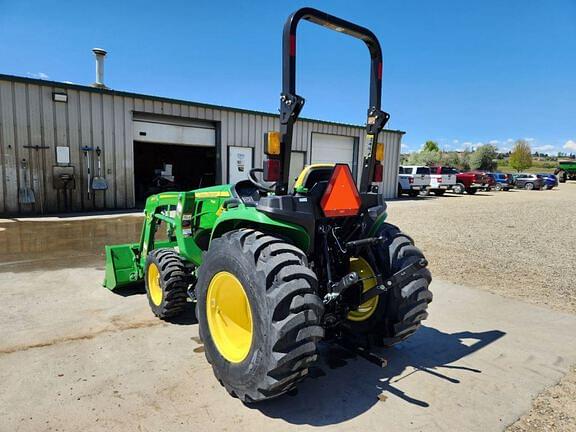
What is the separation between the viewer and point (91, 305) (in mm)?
4602

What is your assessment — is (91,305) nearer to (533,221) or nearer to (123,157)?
(123,157)

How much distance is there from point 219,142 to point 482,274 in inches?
478

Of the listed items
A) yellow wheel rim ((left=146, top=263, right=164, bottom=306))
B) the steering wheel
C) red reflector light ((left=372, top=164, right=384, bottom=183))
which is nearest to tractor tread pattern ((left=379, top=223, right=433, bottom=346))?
red reflector light ((left=372, top=164, right=384, bottom=183))

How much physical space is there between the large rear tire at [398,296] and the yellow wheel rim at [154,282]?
238 centimetres

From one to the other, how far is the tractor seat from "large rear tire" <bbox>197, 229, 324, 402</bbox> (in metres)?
1.08

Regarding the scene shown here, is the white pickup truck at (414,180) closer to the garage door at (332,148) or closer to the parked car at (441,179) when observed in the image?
the parked car at (441,179)

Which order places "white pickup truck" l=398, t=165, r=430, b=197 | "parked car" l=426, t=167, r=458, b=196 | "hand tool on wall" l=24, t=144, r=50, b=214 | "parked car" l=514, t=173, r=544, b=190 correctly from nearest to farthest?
"hand tool on wall" l=24, t=144, r=50, b=214
"white pickup truck" l=398, t=165, r=430, b=197
"parked car" l=426, t=167, r=458, b=196
"parked car" l=514, t=173, r=544, b=190

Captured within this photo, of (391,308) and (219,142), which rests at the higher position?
(219,142)

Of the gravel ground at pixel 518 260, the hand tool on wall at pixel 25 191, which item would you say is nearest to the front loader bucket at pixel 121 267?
the gravel ground at pixel 518 260

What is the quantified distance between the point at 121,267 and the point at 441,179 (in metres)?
23.7

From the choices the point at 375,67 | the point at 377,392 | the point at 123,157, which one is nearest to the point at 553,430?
the point at 377,392

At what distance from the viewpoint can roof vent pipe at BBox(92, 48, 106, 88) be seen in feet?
46.1

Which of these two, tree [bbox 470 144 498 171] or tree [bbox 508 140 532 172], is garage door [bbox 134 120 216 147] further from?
tree [bbox 508 140 532 172]

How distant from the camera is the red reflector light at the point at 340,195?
284 centimetres
